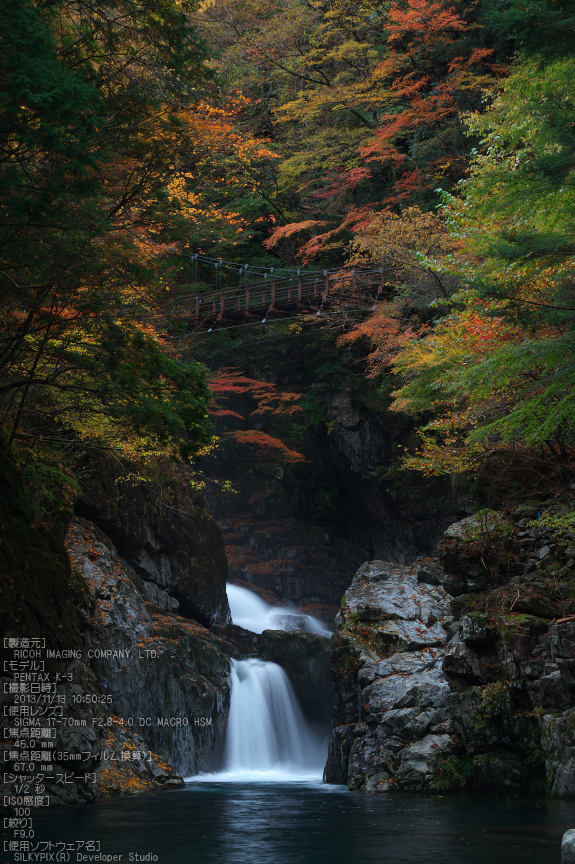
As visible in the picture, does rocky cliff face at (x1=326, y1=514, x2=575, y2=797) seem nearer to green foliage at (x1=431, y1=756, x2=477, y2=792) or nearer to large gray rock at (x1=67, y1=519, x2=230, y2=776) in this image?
green foliage at (x1=431, y1=756, x2=477, y2=792)

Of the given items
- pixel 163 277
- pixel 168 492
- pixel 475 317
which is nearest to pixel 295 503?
pixel 168 492

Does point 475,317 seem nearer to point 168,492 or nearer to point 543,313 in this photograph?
point 543,313

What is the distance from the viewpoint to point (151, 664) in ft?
40.2

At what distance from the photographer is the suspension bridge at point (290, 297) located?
65.1 ft

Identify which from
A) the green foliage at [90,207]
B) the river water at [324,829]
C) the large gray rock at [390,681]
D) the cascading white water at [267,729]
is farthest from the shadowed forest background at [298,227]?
the cascading white water at [267,729]

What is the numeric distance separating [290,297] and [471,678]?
1425 centimetres

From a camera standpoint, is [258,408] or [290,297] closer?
[290,297]

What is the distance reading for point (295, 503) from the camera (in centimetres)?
2481

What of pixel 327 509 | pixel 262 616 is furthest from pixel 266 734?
pixel 327 509

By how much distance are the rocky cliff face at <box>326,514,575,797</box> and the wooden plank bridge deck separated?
9.02m

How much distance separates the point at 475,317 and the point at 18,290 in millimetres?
7048

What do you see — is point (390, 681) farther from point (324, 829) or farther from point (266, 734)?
point (266, 734)

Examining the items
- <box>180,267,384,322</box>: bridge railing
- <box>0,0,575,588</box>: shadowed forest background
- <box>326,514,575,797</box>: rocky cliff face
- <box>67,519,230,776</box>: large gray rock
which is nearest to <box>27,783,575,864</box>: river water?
<box>326,514,575,797</box>: rocky cliff face

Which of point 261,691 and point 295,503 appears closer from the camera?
point 261,691
